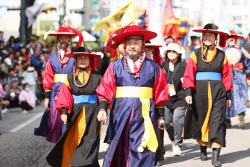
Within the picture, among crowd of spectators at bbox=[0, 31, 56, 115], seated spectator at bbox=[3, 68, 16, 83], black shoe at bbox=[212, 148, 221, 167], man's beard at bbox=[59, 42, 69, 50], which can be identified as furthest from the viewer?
seated spectator at bbox=[3, 68, 16, 83]

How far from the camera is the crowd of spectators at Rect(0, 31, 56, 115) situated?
1429 cm

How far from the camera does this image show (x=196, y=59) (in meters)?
7.05

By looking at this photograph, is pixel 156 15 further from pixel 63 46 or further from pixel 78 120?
pixel 78 120

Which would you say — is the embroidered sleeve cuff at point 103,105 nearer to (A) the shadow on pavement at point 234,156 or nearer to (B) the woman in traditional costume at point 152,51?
(B) the woman in traditional costume at point 152,51

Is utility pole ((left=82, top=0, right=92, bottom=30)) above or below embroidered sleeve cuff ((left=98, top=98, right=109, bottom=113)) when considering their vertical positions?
above

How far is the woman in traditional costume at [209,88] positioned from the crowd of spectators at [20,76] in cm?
666

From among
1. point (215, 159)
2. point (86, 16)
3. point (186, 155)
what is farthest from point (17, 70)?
point (86, 16)

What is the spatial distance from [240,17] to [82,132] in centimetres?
6236

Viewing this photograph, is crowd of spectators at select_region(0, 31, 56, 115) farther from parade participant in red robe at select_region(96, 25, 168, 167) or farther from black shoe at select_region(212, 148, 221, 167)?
parade participant in red robe at select_region(96, 25, 168, 167)

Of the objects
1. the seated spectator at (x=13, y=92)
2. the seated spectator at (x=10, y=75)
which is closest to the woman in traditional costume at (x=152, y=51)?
the seated spectator at (x=13, y=92)

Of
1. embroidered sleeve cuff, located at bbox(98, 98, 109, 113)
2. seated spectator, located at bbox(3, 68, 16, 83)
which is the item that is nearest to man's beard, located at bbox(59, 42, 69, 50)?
embroidered sleeve cuff, located at bbox(98, 98, 109, 113)

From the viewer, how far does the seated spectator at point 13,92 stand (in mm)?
14516

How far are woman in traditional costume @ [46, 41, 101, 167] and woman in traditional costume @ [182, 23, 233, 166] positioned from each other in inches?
64.7

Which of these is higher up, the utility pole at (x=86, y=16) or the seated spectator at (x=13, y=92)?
the utility pole at (x=86, y=16)
